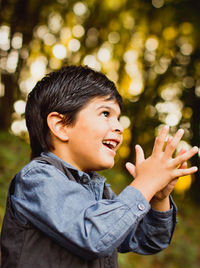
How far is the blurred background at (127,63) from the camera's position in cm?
617

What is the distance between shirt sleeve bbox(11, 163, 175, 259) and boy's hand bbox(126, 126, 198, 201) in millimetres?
52

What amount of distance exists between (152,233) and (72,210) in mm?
634

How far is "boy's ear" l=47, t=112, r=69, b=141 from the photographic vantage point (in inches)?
64.9

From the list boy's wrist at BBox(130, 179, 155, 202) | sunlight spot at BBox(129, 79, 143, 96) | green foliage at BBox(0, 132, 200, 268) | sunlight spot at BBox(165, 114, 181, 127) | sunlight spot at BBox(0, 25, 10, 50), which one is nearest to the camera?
boy's wrist at BBox(130, 179, 155, 202)

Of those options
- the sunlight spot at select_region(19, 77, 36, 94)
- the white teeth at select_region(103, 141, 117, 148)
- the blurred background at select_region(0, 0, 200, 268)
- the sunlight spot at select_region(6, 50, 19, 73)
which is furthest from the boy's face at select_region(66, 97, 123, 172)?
the sunlight spot at select_region(19, 77, 36, 94)

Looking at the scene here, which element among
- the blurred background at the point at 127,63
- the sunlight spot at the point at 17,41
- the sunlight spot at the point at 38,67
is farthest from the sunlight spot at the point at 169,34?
the sunlight spot at the point at 17,41

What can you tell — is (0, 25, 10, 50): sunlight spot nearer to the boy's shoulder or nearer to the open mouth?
the open mouth

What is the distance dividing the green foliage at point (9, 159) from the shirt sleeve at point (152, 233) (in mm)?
2367

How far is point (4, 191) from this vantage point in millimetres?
4398

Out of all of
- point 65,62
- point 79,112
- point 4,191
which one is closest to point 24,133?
point 65,62

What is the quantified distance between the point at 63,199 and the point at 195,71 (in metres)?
7.74

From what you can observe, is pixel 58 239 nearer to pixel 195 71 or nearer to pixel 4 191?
pixel 4 191

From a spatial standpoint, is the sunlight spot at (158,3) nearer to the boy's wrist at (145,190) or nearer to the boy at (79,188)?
the boy at (79,188)

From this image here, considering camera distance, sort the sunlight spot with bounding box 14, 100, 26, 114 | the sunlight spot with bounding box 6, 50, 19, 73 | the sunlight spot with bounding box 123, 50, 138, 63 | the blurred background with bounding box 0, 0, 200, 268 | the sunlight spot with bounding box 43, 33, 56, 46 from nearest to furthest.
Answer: the blurred background with bounding box 0, 0, 200, 268 → the sunlight spot with bounding box 6, 50, 19, 73 → the sunlight spot with bounding box 14, 100, 26, 114 → the sunlight spot with bounding box 43, 33, 56, 46 → the sunlight spot with bounding box 123, 50, 138, 63
